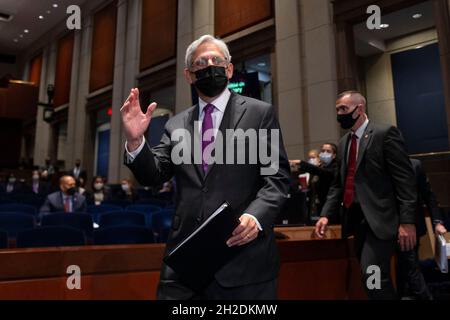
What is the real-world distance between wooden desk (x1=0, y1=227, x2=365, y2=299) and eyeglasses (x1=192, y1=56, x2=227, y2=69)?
43.8 inches

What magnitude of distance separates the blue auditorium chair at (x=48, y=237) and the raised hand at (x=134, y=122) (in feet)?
7.24

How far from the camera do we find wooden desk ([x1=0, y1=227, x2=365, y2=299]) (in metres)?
1.81

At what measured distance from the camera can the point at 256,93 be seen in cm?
704

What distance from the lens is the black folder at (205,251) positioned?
1106 mm

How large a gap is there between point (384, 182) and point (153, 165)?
4.88 feet

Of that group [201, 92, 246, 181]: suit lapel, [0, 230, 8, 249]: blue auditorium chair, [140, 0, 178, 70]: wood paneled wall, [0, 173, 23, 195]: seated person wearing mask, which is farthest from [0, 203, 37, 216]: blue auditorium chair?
[140, 0, 178, 70]: wood paneled wall

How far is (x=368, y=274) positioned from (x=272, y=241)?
1.01 metres

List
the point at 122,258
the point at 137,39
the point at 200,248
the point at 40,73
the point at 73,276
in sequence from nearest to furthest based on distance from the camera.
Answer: the point at 200,248, the point at 73,276, the point at 122,258, the point at 137,39, the point at 40,73

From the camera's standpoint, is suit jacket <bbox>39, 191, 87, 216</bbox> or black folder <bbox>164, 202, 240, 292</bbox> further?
suit jacket <bbox>39, 191, 87, 216</bbox>

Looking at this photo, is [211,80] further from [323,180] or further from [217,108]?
[323,180]

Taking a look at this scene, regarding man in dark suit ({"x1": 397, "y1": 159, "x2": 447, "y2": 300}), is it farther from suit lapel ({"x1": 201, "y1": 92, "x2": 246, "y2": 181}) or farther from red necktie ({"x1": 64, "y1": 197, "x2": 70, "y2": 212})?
red necktie ({"x1": 64, "y1": 197, "x2": 70, "y2": 212})
